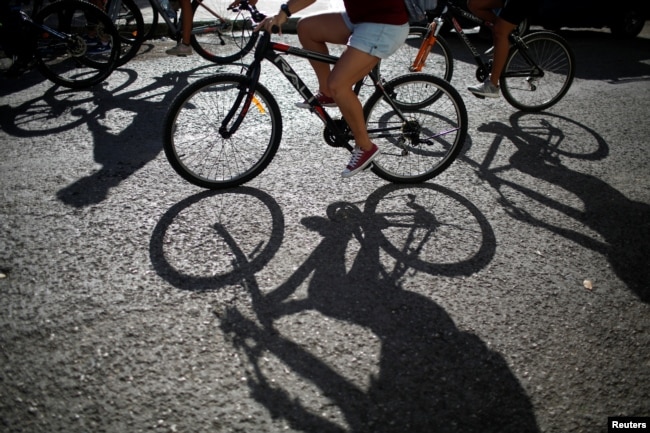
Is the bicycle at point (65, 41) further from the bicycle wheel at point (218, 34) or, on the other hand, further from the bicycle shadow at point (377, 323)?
the bicycle shadow at point (377, 323)

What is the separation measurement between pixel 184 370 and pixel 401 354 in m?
1.11

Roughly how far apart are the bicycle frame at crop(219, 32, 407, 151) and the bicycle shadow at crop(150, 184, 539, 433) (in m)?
0.58

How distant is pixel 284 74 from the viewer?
3.66m

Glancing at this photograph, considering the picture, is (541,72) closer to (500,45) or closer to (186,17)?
(500,45)

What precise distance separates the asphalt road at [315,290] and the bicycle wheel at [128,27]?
188 cm

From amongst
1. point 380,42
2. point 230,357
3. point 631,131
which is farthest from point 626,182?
point 230,357

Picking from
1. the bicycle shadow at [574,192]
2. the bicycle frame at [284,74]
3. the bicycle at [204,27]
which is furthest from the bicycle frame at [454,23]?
the bicycle at [204,27]

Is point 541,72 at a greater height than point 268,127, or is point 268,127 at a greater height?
point 541,72

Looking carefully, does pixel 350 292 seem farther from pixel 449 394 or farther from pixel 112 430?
pixel 112 430

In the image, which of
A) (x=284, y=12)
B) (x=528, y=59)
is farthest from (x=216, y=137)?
(x=528, y=59)

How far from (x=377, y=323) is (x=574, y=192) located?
2500 millimetres

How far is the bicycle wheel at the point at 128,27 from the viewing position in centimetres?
636

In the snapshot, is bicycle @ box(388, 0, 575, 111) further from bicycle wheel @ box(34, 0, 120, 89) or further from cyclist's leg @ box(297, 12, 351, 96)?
bicycle wheel @ box(34, 0, 120, 89)

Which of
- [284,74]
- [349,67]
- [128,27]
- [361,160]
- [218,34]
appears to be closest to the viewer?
[349,67]
